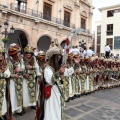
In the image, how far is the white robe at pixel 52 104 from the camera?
2.96m

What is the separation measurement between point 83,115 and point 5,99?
1931mm

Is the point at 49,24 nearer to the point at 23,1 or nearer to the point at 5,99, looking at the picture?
the point at 23,1

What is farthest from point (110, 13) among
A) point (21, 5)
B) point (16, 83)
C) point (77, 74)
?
point (16, 83)

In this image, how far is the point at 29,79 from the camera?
4.53 m

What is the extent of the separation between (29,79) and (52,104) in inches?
65.5

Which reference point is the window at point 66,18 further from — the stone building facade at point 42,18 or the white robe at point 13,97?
the white robe at point 13,97

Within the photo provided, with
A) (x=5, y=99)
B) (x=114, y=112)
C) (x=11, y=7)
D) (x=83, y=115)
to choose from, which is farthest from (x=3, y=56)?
(x=11, y=7)

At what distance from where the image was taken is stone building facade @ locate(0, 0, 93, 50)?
14969 millimetres

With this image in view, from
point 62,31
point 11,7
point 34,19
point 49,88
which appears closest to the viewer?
point 49,88

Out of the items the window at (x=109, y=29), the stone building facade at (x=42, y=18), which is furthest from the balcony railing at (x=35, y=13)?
the window at (x=109, y=29)

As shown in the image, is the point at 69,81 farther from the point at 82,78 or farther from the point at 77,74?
the point at 82,78

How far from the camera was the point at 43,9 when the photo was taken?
1800 centimetres

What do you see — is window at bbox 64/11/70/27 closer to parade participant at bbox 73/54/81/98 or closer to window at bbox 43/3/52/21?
window at bbox 43/3/52/21

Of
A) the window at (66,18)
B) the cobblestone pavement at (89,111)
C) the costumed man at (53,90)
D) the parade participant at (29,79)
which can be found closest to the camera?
the costumed man at (53,90)
